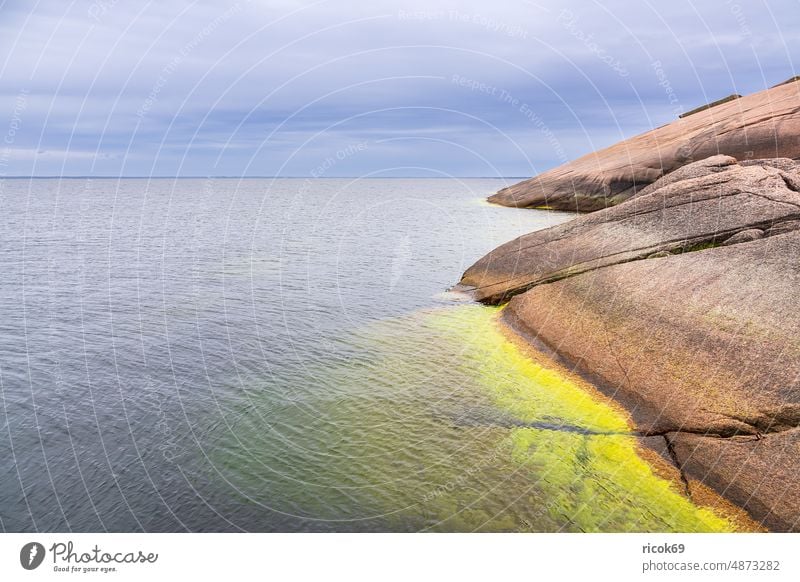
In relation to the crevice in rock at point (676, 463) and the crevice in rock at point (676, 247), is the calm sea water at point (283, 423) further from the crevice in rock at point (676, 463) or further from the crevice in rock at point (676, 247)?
the crevice in rock at point (676, 247)

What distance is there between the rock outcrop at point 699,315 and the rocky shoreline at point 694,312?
3cm

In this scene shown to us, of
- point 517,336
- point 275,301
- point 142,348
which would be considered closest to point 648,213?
point 517,336

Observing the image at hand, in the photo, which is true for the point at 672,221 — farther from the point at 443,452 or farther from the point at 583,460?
the point at 443,452

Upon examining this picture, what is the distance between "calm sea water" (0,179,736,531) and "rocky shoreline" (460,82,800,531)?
1.24m

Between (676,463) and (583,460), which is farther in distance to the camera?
(583,460)

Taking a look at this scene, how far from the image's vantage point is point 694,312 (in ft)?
42.6

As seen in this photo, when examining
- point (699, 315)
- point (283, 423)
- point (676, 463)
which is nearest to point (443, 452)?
point (283, 423)

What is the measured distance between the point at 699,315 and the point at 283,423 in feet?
33.0

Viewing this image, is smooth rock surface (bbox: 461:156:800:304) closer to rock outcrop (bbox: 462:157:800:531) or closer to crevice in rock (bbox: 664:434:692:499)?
rock outcrop (bbox: 462:157:800:531)

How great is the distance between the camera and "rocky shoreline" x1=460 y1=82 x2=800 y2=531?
392 inches

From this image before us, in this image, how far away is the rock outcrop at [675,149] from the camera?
107 ft

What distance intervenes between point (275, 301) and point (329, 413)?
12.4 metres

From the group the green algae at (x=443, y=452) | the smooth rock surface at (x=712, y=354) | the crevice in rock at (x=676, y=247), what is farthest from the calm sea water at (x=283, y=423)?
the crevice in rock at (x=676, y=247)

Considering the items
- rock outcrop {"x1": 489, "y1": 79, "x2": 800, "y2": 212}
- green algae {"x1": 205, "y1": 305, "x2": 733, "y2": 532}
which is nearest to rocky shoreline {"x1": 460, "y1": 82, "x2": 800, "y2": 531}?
green algae {"x1": 205, "y1": 305, "x2": 733, "y2": 532}
